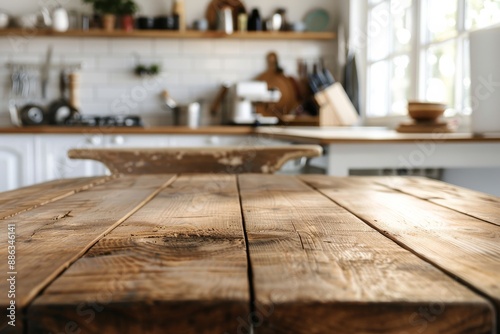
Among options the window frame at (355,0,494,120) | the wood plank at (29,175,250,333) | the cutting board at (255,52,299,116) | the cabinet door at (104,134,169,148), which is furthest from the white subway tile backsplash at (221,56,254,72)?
the wood plank at (29,175,250,333)

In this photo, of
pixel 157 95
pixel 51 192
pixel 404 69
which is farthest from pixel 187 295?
pixel 157 95

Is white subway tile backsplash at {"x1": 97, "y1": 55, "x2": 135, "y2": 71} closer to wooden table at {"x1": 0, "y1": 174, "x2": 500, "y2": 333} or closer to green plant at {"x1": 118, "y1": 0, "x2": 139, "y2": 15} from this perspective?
green plant at {"x1": 118, "y1": 0, "x2": 139, "y2": 15}

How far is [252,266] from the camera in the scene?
1.73 ft

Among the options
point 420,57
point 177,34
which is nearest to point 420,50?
point 420,57

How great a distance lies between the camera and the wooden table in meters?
0.42

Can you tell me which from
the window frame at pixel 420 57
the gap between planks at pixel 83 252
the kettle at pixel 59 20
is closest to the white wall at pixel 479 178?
the window frame at pixel 420 57

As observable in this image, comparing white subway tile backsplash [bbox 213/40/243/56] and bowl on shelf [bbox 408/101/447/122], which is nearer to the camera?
bowl on shelf [bbox 408/101/447/122]

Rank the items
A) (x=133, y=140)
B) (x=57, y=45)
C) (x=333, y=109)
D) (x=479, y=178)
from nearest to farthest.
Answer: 1. (x=479, y=178)
2. (x=333, y=109)
3. (x=133, y=140)
4. (x=57, y=45)

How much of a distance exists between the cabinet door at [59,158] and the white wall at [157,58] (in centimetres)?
76

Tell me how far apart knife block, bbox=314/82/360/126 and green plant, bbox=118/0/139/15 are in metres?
1.56

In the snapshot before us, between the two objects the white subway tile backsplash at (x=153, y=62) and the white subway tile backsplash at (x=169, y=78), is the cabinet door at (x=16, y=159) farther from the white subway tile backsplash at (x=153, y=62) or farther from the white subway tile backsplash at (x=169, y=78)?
the white subway tile backsplash at (x=169, y=78)

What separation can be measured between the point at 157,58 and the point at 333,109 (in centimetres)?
153

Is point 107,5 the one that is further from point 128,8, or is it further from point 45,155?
point 45,155

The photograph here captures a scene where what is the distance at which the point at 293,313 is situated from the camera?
42 cm
